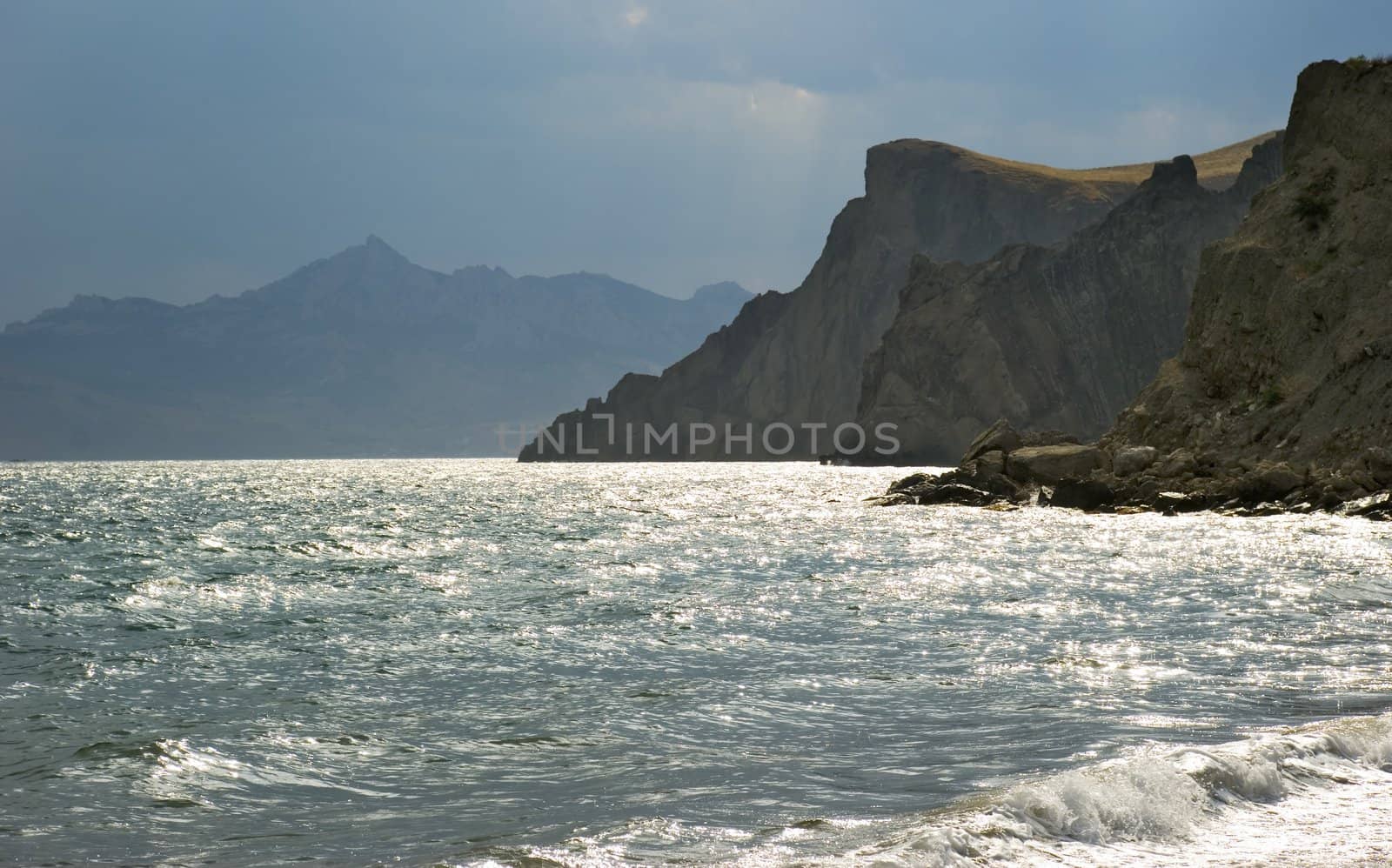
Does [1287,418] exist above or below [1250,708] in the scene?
above

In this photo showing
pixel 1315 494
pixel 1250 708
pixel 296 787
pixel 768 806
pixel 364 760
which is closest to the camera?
pixel 768 806

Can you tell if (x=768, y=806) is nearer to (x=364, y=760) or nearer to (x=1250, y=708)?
(x=364, y=760)

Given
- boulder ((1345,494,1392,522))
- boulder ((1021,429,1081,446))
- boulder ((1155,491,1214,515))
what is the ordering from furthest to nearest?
boulder ((1021,429,1081,446)) < boulder ((1155,491,1214,515)) < boulder ((1345,494,1392,522))

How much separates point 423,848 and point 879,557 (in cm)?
2449

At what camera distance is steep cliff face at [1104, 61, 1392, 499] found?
47.5m

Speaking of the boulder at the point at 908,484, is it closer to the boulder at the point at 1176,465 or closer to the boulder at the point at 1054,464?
the boulder at the point at 1054,464

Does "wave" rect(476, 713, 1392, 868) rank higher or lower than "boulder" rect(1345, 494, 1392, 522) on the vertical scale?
lower

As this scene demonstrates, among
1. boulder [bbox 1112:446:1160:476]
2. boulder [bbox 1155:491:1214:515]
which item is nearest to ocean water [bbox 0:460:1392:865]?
boulder [bbox 1155:491:1214:515]

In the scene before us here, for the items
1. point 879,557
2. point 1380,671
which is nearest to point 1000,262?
point 879,557

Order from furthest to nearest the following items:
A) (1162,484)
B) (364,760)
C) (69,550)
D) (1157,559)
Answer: (1162,484) → (69,550) → (1157,559) → (364,760)

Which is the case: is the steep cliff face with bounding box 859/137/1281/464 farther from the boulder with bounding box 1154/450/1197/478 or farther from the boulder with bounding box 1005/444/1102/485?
the boulder with bounding box 1154/450/1197/478

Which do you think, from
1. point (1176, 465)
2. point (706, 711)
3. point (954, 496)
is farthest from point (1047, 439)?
point (706, 711)

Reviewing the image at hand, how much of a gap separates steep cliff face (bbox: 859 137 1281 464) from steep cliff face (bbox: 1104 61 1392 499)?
7885 cm

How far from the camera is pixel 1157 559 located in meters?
29.5
